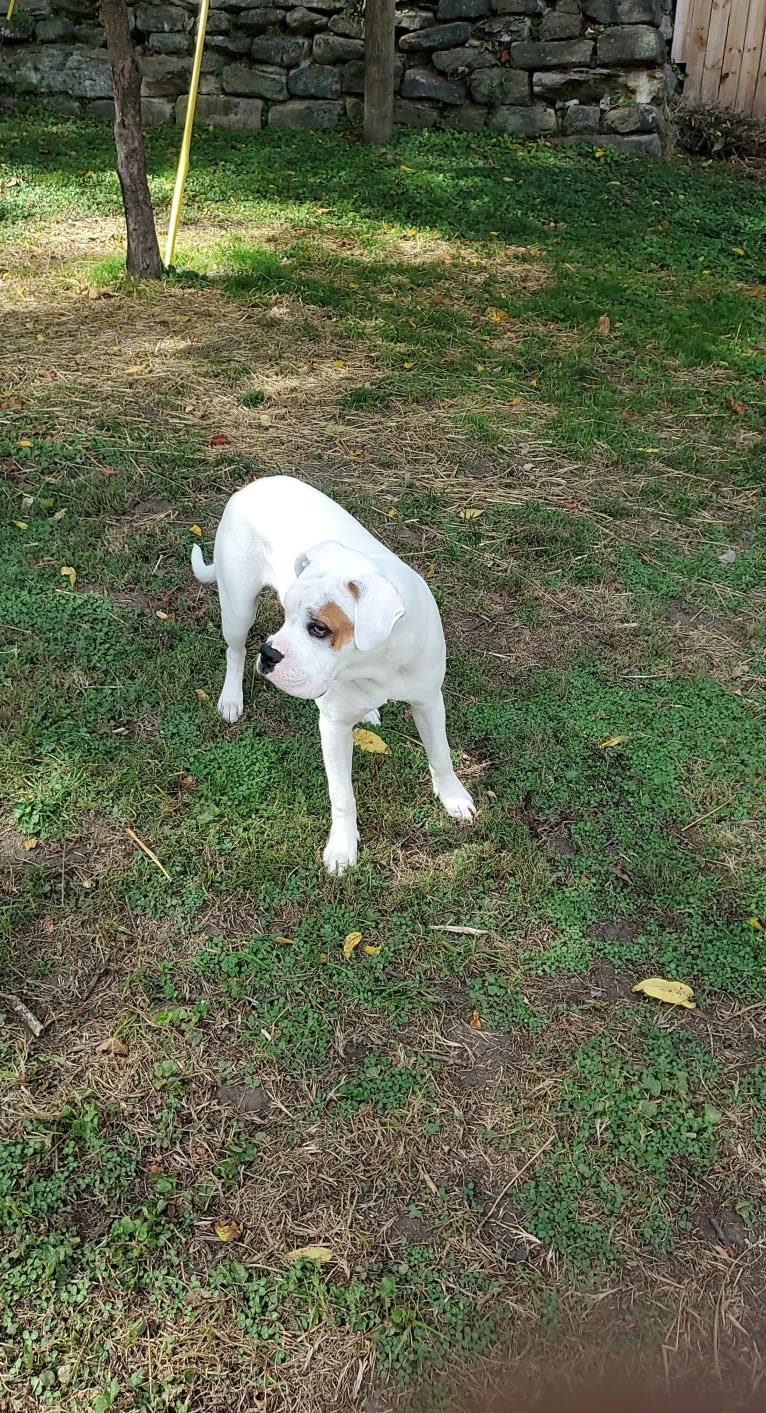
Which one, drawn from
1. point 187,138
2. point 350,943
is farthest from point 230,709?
point 187,138

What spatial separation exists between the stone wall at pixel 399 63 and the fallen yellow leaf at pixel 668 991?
936 cm

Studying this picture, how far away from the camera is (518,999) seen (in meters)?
2.76

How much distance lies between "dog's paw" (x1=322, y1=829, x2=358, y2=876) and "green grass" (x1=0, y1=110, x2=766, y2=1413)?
0.06m

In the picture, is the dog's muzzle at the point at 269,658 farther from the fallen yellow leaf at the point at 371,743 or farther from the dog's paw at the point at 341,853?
the fallen yellow leaf at the point at 371,743

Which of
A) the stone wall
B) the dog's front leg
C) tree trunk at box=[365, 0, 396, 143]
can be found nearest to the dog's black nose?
the dog's front leg

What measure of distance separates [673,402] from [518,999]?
431 centimetres

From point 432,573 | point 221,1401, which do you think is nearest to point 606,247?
point 432,573

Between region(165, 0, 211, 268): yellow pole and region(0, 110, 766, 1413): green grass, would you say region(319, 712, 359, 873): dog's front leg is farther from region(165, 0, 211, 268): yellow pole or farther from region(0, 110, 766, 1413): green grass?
region(165, 0, 211, 268): yellow pole

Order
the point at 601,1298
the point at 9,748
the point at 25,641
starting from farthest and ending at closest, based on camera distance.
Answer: the point at 25,641
the point at 9,748
the point at 601,1298

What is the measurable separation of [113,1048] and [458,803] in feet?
4.30

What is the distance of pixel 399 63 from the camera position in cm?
989

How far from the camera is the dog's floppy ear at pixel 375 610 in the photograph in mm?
2340

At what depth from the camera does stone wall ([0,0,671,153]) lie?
9.45 metres

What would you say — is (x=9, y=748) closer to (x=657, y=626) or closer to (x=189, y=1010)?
(x=189, y=1010)
